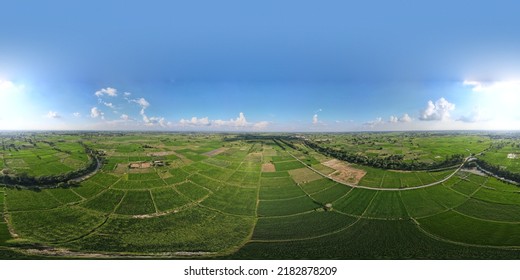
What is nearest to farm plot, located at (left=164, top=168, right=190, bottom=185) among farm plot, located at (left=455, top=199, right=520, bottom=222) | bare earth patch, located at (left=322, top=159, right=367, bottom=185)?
bare earth patch, located at (left=322, top=159, right=367, bottom=185)

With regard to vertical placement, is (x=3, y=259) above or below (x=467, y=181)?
below

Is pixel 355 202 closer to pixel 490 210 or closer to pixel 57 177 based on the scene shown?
pixel 490 210

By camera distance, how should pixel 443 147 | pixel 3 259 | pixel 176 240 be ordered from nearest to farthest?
pixel 3 259 < pixel 176 240 < pixel 443 147

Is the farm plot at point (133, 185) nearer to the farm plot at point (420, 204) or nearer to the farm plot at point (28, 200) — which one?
the farm plot at point (28, 200)

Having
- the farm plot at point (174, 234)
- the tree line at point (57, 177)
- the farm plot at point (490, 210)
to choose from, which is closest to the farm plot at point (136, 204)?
the farm plot at point (174, 234)

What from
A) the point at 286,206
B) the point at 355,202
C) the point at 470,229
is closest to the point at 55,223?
the point at 286,206

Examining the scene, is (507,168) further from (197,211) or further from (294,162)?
(197,211)
